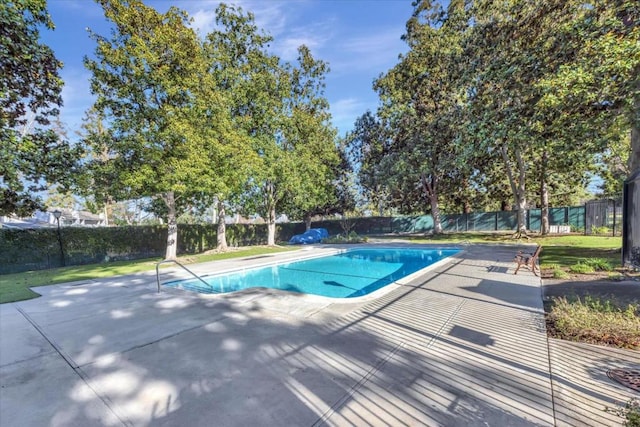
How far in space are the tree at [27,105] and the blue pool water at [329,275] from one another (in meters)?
4.48

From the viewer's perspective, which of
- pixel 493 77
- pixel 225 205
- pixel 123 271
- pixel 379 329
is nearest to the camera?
pixel 379 329

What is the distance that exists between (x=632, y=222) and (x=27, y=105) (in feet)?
48.8

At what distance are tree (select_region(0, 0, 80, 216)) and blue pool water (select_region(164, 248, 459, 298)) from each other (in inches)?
177

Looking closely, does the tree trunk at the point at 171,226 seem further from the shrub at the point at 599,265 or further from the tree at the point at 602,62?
the shrub at the point at 599,265

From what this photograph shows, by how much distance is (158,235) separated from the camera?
15.9m

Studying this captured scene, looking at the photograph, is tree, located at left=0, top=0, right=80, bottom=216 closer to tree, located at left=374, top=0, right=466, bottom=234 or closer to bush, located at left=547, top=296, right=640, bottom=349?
bush, located at left=547, top=296, right=640, bottom=349

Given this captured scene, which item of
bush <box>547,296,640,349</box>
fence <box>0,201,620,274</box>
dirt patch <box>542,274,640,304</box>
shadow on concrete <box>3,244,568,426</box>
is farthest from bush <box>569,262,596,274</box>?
shadow on concrete <box>3,244,568,426</box>

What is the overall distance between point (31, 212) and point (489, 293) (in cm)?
1203

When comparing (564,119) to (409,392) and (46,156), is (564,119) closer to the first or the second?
(409,392)

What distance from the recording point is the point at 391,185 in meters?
19.0

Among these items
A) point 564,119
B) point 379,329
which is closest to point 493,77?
point 564,119

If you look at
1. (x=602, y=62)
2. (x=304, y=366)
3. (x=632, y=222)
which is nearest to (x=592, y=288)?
(x=632, y=222)

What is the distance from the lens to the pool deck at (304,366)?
2.25 m

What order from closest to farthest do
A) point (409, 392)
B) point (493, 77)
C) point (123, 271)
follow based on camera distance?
point (409, 392)
point (493, 77)
point (123, 271)
